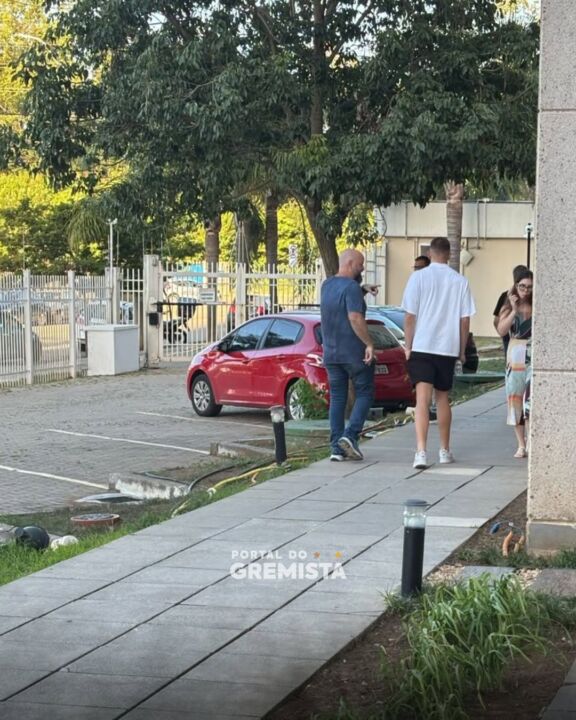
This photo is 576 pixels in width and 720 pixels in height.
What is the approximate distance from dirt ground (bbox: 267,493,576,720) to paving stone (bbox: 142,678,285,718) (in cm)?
7

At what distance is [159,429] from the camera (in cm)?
1695

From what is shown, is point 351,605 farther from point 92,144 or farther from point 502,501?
point 92,144

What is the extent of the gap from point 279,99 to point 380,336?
3891 millimetres

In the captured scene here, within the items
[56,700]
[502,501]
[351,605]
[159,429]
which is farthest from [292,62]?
[56,700]

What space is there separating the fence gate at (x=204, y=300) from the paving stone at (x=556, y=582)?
22523mm

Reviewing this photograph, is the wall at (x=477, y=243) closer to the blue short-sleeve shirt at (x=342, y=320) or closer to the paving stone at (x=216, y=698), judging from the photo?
the blue short-sleeve shirt at (x=342, y=320)

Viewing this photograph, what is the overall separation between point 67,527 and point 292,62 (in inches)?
275

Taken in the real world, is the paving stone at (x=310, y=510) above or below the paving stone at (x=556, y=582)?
below

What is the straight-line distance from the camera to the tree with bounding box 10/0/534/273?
45.5ft

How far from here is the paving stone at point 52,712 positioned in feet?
15.3

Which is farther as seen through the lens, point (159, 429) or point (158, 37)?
point (159, 429)

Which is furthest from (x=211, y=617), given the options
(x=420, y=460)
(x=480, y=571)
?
(x=420, y=460)

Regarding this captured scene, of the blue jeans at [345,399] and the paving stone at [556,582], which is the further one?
the blue jeans at [345,399]

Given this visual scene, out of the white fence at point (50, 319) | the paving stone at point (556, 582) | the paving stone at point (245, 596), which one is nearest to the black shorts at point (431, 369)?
the paving stone at point (556, 582)
